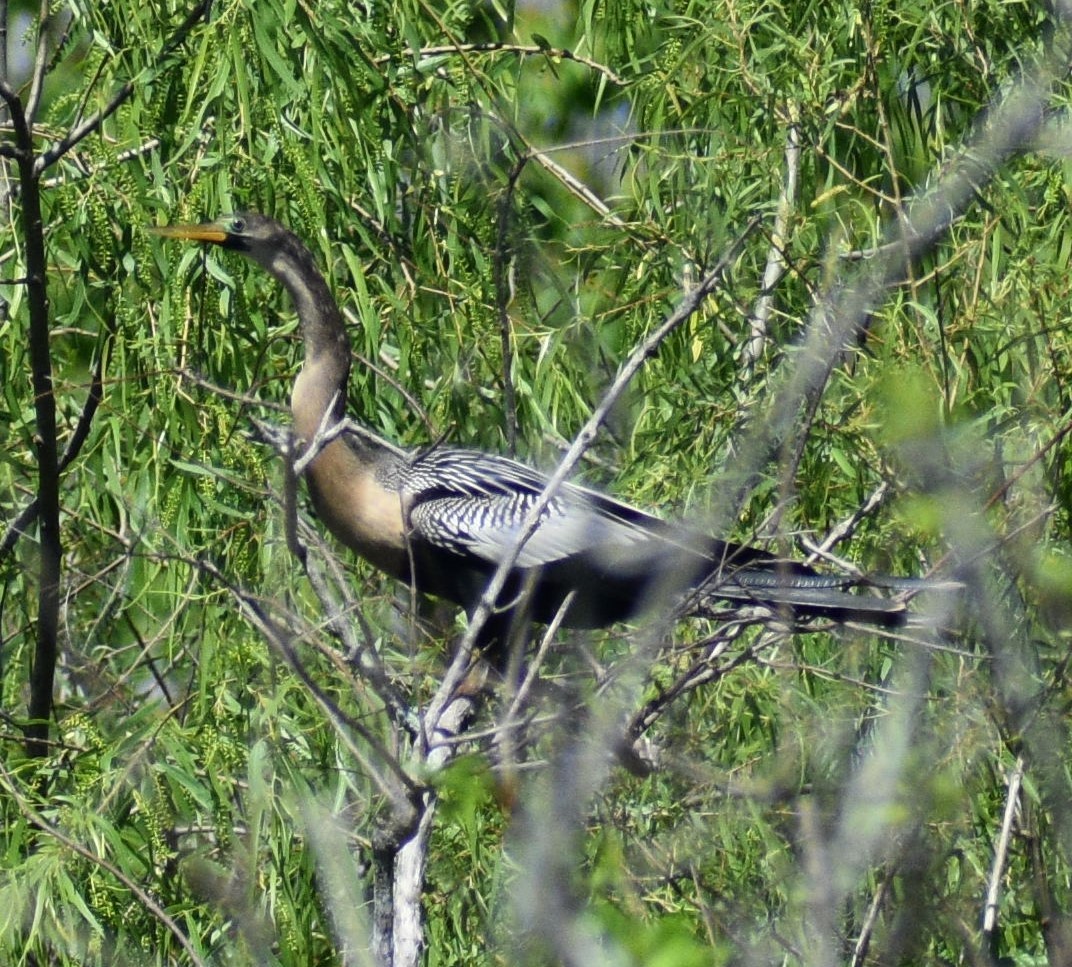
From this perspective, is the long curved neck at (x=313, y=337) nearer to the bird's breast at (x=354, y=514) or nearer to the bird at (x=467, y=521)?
the bird at (x=467, y=521)

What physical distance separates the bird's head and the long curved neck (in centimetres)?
2

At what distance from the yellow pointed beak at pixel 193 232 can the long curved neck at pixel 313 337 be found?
145 mm

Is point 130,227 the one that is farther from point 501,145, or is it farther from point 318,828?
point 318,828

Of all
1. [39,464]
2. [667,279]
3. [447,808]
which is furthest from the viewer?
[667,279]

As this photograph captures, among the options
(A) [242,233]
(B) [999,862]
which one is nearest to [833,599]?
(B) [999,862]

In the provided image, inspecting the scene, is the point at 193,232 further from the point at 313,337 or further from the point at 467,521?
the point at 467,521

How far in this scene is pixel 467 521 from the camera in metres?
3.53

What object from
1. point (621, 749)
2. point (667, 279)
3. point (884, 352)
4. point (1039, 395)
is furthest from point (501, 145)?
point (621, 749)

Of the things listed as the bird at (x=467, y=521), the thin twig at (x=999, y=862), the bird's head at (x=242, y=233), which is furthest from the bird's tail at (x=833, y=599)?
the bird's head at (x=242, y=233)

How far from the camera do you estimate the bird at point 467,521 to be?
3164 mm

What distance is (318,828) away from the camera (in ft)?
5.82

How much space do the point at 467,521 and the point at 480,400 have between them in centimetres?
26

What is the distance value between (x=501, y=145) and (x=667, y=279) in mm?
510

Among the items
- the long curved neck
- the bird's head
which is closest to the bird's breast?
the long curved neck
